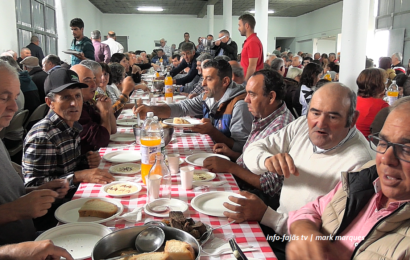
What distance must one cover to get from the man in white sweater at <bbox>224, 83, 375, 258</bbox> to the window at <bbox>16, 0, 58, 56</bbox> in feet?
27.7

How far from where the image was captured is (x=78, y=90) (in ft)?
7.25

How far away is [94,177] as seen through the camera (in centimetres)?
188

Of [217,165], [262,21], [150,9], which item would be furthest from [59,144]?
[150,9]

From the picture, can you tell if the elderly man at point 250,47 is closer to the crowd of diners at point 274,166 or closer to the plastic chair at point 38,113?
the crowd of diners at point 274,166

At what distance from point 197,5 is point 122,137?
15.4m

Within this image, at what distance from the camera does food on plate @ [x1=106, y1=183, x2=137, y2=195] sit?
1703 mm

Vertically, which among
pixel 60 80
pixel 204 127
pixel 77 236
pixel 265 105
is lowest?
pixel 77 236

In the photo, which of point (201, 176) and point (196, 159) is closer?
point (201, 176)

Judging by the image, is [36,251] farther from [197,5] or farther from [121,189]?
[197,5]

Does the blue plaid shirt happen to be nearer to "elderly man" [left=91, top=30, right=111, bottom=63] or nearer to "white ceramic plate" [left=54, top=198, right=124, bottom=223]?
"white ceramic plate" [left=54, top=198, right=124, bottom=223]

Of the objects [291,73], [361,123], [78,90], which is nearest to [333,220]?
[78,90]

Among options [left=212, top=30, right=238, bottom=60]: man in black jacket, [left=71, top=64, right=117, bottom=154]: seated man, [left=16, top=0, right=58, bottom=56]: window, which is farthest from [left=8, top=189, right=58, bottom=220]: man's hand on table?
[left=16, top=0, right=58, bottom=56]: window

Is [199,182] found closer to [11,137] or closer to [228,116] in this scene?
[228,116]

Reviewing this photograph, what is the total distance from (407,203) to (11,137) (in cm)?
389
